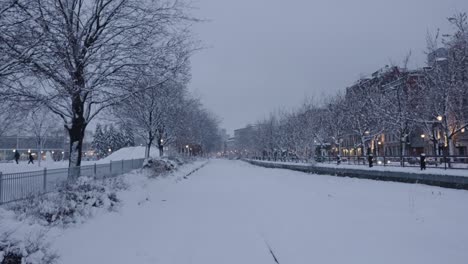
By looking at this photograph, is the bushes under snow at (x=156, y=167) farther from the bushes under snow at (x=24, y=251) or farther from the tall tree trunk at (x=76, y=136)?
the bushes under snow at (x=24, y=251)

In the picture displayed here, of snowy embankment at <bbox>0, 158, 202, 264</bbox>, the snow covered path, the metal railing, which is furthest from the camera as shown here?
the metal railing

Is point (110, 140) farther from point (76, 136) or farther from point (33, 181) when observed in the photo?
point (33, 181)

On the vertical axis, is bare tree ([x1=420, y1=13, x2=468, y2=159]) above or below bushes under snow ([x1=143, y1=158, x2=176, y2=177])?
above

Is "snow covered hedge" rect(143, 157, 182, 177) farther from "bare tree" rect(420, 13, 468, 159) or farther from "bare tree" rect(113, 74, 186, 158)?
"bare tree" rect(420, 13, 468, 159)

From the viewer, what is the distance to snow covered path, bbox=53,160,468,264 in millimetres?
7934

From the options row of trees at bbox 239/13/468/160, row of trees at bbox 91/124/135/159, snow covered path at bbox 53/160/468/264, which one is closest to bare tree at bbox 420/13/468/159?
row of trees at bbox 239/13/468/160

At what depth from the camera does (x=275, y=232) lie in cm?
1041

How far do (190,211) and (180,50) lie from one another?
22.5 feet

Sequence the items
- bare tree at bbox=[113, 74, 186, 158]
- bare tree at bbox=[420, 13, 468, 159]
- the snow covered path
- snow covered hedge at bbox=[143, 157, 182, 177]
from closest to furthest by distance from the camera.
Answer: the snow covered path
snow covered hedge at bbox=[143, 157, 182, 177]
bare tree at bbox=[420, 13, 468, 159]
bare tree at bbox=[113, 74, 186, 158]

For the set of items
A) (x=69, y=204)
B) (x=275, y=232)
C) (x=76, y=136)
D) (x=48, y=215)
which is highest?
(x=76, y=136)

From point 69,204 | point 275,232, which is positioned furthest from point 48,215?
point 275,232

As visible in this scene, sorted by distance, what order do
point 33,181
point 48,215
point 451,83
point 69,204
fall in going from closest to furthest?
1. point 48,215
2. point 69,204
3. point 33,181
4. point 451,83

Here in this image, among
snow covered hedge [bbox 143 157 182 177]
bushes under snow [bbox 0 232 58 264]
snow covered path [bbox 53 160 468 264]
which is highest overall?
snow covered hedge [bbox 143 157 182 177]

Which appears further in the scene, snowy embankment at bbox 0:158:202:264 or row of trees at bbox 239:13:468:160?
row of trees at bbox 239:13:468:160
